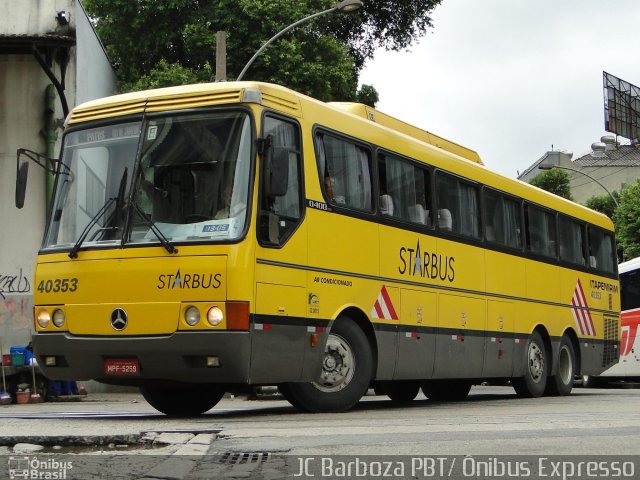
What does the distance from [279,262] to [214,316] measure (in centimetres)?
91

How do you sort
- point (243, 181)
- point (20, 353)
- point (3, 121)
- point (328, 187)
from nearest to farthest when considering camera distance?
point (243, 181) < point (328, 187) < point (20, 353) < point (3, 121)

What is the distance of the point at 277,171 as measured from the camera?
34.1 ft

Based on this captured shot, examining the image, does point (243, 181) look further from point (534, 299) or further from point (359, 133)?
point (534, 299)

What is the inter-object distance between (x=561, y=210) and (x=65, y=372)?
10516mm

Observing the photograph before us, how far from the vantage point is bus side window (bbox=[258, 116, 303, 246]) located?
1040 centimetres

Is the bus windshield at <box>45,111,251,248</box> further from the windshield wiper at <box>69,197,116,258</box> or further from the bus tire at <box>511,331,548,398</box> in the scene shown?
the bus tire at <box>511,331,548,398</box>

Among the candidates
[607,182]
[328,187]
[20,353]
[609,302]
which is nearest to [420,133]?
[328,187]

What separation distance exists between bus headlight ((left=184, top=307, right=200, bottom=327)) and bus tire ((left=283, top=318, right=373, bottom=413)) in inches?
59.6

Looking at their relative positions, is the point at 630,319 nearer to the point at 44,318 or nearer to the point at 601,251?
the point at 601,251

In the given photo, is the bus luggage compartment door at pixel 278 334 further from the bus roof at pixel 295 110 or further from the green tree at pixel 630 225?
the green tree at pixel 630 225

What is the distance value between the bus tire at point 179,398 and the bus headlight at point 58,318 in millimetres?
1444

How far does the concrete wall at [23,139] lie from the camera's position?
71.1 ft

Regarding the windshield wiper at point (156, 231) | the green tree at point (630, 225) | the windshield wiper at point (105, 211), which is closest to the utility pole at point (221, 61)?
the windshield wiper at point (105, 211)

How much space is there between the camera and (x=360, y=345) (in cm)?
1180
